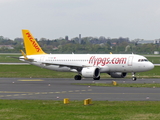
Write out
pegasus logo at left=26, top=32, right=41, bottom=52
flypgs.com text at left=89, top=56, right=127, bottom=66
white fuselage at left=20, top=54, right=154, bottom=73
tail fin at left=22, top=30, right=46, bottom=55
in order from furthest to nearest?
1. pegasus logo at left=26, top=32, right=41, bottom=52
2. tail fin at left=22, top=30, right=46, bottom=55
3. flypgs.com text at left=89, top=56, right=127, bottom=66
4. white fuselage at left=20, top=54, right=154, bottom=73

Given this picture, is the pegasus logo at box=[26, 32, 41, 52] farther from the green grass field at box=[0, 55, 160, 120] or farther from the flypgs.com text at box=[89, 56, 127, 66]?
the green grass field at box=[0, 55, 160, 120]

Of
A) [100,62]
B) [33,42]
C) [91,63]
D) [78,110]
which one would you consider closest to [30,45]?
[33,42]

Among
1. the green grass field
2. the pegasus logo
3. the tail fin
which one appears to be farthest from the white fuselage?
the green grass field

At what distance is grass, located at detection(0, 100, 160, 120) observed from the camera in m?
21.7

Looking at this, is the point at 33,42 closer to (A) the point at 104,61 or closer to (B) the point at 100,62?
(B) the point at 100,62

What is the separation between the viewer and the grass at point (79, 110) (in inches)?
854

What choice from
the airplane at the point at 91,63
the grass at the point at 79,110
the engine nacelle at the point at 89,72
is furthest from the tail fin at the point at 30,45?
the grass at the point at 79,110

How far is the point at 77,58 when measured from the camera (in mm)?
61031

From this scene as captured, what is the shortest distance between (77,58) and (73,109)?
118ft

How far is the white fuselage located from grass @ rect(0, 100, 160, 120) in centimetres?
2777

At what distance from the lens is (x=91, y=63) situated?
59344mm

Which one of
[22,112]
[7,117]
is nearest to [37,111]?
[22,112]

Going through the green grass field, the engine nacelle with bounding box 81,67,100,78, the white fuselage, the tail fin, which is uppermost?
the tail fin

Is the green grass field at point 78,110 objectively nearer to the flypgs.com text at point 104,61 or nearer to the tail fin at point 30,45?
the flypgs.com text at point 104,61
